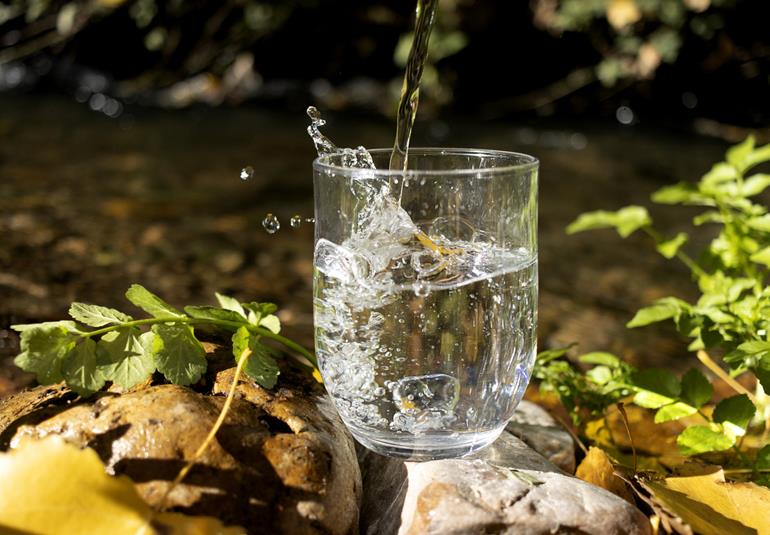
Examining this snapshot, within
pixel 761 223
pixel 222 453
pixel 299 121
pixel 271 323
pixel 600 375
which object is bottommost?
pixel 600 375

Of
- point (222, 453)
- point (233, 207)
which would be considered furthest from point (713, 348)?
point (233, 207)

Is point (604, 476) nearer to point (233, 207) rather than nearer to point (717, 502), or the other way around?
point (717, 502)

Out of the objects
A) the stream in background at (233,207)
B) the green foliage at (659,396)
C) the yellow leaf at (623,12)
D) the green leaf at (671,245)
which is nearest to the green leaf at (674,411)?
the green foliage at (659,396)

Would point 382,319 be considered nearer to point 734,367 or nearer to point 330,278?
point 330,278

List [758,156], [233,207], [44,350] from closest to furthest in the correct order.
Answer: [44,350], [758,156], [233,207]

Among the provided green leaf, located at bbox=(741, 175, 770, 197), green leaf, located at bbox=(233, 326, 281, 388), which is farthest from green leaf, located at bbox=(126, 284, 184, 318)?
green leaf, located at bbox=(741, 175, 770, 197)

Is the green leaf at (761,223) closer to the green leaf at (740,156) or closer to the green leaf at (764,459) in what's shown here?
the green leaf at (740,156)

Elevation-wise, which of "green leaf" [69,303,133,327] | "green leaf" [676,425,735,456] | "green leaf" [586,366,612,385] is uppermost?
"green leaf" [69,303,133,327]

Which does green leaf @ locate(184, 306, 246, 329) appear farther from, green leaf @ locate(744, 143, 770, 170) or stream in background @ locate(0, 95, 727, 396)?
green leaf @ locate(744, 143, 770, 170)
